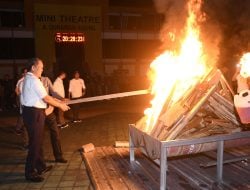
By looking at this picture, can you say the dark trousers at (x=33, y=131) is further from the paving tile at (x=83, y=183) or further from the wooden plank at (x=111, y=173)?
the wooden plank at (x=111, y=173)

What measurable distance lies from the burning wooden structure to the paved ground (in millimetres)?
1389

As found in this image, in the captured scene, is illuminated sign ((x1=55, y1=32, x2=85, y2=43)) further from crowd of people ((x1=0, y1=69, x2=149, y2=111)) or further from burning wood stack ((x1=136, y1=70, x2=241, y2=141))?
burning wood stack ((x1=136, y1=70, x2=241, y2=141))

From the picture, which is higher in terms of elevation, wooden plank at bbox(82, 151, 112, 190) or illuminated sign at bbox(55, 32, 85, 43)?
illuminated sign at bbox(55, 32, 85, 43)

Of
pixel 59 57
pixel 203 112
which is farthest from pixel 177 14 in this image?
pixel 59 57

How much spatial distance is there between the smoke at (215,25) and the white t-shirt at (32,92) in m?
3.46

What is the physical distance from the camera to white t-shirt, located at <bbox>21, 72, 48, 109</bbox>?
560cm

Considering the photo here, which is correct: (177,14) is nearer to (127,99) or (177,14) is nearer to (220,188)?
(220,188)

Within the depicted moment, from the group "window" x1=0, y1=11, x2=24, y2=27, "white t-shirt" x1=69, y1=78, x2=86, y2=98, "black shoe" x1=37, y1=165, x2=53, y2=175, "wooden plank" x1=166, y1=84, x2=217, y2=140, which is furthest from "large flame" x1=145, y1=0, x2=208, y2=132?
"window" x1=0, y1=11, x2=24, y2=27

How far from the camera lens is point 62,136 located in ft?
30.5

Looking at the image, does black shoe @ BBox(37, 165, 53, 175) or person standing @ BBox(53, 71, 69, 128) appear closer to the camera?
black shoe @ BBox(37, 165, 53, 175)

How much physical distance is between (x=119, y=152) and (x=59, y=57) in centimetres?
1743

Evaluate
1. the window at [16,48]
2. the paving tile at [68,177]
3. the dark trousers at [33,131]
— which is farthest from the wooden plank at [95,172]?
the window at [16,48]

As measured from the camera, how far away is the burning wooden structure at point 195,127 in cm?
504

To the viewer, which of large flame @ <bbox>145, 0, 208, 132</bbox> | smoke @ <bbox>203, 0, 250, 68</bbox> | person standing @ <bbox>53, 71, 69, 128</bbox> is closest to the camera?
large flame @ <bbox>145, 0, 208, 132</bbox>
